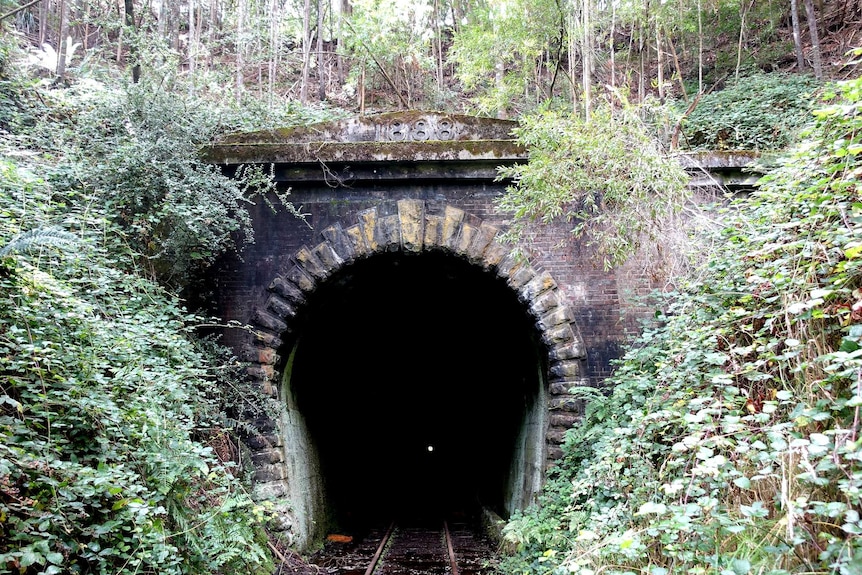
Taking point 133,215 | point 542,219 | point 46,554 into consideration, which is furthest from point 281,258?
point 46,554

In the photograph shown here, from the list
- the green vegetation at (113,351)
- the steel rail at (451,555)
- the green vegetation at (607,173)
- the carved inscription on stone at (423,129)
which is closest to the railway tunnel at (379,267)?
the carved inscription on stone at (423,129)

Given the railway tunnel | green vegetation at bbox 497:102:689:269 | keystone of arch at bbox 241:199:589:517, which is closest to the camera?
green vegetation at bbox 497:102:689:269

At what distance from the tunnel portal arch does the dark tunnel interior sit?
229 mm

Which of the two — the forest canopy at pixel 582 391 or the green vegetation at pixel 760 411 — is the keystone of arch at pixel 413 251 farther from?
the green vegetation at pixel 760 411

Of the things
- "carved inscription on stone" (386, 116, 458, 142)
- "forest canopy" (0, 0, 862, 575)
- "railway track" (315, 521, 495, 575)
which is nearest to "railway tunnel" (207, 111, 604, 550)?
"carved inscription on stone" (386, 116, 458, 142)

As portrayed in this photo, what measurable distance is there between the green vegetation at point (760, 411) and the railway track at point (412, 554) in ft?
8.16

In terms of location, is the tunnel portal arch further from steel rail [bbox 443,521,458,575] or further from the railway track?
steel rail [bbox 443,521,458,575]

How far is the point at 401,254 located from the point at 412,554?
4795 mm

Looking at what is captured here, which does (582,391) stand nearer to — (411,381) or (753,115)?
(753,115)

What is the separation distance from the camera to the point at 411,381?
17.9 meters

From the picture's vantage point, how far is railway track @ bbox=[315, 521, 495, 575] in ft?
27.4

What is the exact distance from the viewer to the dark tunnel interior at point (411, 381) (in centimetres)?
941

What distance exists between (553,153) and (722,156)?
9.13ft

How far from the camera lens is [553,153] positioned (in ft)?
23.4
